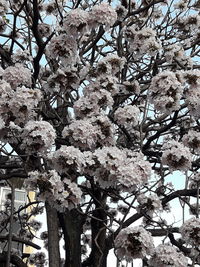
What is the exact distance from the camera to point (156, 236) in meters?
5.21

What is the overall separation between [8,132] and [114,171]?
1006 mm

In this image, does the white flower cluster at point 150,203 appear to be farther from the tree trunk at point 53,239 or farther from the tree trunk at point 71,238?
the tree trunk at point 53,239

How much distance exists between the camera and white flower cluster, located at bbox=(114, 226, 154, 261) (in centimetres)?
299

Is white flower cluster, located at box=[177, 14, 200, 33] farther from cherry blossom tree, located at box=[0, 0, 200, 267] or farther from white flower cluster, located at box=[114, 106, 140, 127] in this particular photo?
white flower cluster, located at box=[114, 106, 140, 127]

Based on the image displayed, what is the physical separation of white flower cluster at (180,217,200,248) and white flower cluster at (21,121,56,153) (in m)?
1.26

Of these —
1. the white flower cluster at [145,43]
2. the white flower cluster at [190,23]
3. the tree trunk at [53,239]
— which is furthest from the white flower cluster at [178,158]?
the white flower cluster at [190,23]

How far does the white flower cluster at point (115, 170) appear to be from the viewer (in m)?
3.17

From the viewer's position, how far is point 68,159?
3.16 meters

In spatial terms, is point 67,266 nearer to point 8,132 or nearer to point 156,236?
point 156,236

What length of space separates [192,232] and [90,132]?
1124mm

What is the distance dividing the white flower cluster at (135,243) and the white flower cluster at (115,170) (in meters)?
0.35

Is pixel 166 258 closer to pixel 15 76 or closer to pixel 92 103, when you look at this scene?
pixel 92 103

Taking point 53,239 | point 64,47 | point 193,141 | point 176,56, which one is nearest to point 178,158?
point 193,141

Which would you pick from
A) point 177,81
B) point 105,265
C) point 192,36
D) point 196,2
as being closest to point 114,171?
point 177,81
